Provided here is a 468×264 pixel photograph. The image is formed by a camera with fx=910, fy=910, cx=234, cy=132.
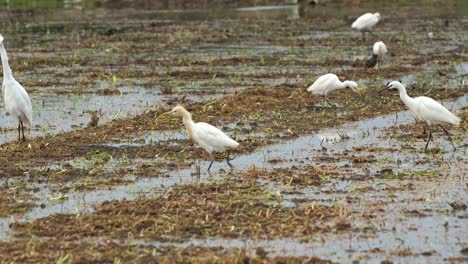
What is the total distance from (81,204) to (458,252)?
14.6 feet

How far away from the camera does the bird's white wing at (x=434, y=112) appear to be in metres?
13.8

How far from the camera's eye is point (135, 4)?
53750mm

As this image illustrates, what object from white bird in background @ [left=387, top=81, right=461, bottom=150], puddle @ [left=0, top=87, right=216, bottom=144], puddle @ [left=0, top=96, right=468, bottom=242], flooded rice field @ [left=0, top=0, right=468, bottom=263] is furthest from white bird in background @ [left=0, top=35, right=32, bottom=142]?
white bird in background @ [left=387, top=81, right=461, bottom=150]

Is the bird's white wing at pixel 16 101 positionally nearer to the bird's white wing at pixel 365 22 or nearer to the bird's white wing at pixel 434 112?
the bird's white wing at pixel 434 112

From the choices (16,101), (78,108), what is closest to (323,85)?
(78,108)

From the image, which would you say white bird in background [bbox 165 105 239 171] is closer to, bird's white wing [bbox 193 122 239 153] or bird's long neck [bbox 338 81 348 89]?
bird's white wing [bbox 193 122 239 153]

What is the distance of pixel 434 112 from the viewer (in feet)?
45.2

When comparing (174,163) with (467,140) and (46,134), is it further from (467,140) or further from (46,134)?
(467,140)

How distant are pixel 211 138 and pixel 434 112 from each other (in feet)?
12.1

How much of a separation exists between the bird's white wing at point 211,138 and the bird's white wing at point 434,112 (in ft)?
10.8

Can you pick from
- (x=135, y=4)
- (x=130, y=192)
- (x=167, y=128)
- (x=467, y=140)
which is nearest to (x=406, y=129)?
(x=467, y=140)

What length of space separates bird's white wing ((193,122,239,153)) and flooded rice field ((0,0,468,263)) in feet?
1.23

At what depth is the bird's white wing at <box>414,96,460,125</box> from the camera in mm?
13758

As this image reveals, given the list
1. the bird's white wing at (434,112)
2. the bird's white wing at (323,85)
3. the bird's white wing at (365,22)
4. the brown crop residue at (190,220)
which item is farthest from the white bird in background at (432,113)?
the bird's white wing at (365,22)
